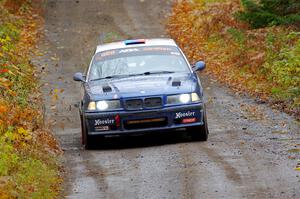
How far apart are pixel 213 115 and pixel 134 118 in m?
4.42

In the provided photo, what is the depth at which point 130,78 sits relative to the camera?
14297 mm

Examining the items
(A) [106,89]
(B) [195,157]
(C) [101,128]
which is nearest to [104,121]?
(C) [101,128]

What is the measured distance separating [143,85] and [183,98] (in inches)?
28.7

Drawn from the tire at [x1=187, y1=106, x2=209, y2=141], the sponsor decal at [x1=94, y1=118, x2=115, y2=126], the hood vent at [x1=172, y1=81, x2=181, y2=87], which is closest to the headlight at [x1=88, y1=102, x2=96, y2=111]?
the sponsor decal at [x1=94, y1=118, x2=115, y2=126]

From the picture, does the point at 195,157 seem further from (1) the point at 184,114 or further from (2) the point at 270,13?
(2) the point at 270,13

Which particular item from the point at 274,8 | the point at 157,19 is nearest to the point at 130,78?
the point at 274,8

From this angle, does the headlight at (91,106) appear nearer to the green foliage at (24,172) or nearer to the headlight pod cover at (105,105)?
the headlight pod cover at (105,105)

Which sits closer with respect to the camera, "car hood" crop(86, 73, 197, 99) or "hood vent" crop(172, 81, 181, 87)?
"car hood" crop(86, 73, 197, 99)

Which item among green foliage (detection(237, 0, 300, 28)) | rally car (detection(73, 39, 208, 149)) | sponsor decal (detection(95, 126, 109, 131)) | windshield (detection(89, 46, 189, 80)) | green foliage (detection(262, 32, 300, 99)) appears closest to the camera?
rally car (detection(73, 39, 208, 149))

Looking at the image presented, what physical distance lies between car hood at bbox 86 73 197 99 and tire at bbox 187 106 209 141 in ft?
1.97

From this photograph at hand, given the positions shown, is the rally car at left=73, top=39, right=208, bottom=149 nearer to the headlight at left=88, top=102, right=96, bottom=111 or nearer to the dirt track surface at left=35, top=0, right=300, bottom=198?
the headlight at left=88, top=102, right=96, bottom=111

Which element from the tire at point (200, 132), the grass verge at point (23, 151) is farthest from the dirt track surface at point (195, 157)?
the grass verge at point (23, 151)

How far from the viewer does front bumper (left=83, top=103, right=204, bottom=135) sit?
13.4m

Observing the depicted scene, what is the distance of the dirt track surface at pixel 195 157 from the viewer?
10.1 meters
